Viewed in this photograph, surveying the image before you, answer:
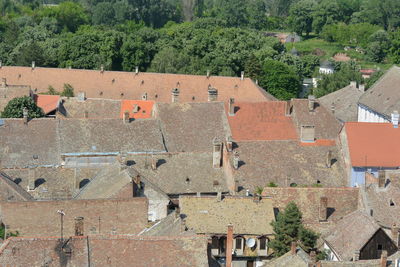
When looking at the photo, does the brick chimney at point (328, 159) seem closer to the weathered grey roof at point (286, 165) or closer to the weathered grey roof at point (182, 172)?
the weathered grey roof at point (286, 165)

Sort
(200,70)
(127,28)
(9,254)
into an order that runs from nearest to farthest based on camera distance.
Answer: (9,254), (200,70), (127,28)

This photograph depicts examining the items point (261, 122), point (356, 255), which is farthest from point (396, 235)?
point (261, 122)

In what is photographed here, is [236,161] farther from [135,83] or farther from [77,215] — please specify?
[135,83]

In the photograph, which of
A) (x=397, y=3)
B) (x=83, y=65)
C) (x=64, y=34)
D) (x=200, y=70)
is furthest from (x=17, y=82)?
(x=397, y=3)

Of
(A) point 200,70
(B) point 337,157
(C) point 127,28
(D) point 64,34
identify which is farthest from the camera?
(C) point 127,28

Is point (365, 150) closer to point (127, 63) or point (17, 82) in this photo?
point (17, 82)

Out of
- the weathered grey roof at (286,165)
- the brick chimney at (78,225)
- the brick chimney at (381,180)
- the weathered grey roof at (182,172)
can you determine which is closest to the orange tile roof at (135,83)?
the weathered grey roof at (286,165)

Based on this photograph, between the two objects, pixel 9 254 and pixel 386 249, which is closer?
pixel 9 254

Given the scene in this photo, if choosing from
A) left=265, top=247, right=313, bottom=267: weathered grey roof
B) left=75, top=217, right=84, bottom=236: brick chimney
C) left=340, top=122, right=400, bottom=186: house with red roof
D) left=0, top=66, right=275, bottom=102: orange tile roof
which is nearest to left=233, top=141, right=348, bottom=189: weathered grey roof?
left=340, top=122, right=400, bottom=186: house with red roof

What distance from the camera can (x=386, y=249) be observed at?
47594mm

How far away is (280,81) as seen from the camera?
10019 centimetres

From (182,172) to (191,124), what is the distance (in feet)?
33.7

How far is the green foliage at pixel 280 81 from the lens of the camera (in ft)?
326

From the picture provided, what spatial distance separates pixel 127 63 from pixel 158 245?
68.3 metres
